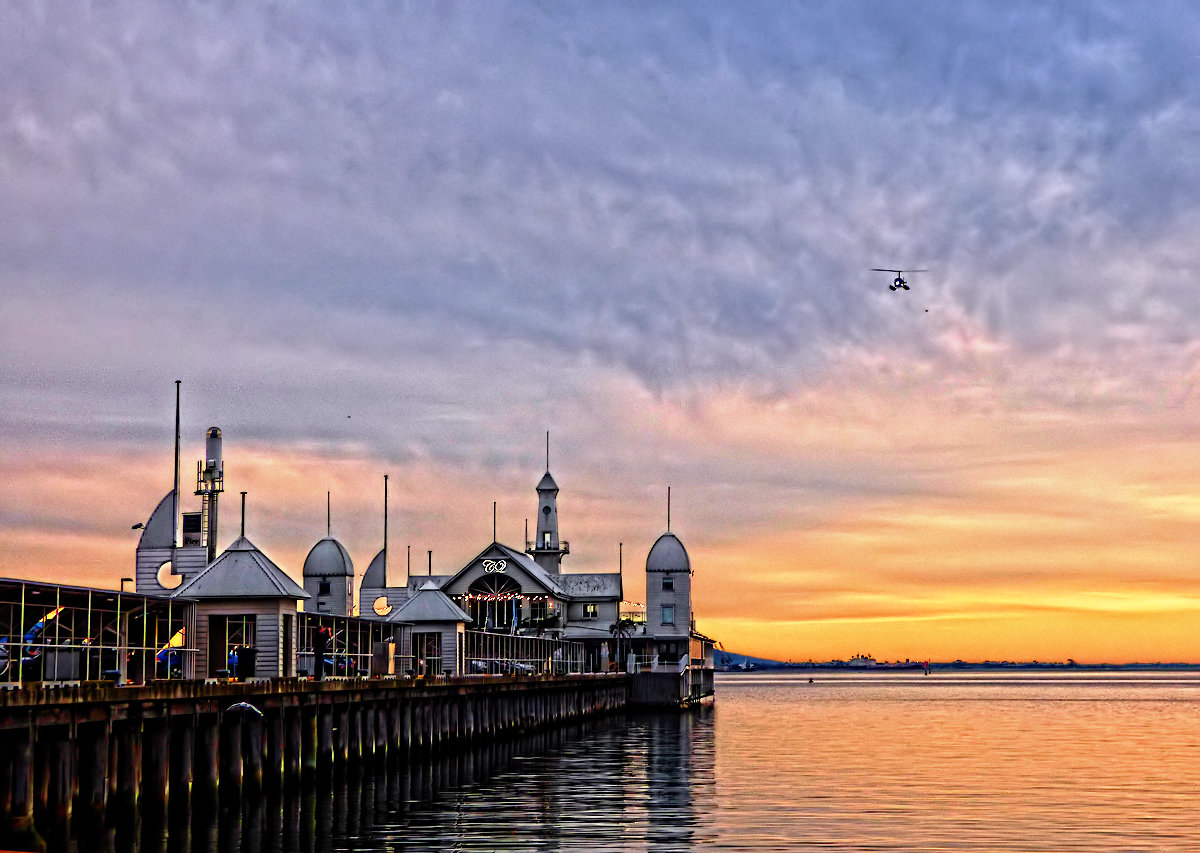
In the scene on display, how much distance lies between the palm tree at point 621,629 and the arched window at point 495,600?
29.4 ft

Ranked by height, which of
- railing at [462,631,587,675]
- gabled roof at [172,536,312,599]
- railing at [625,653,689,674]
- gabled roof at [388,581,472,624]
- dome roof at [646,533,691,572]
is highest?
dome roof at [646,533,691,572]

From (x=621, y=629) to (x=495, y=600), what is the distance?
12.8m

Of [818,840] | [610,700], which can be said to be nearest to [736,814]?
[818,840]

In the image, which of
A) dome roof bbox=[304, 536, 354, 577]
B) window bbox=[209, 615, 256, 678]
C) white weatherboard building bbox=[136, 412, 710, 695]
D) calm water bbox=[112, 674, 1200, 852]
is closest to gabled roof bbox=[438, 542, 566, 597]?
white weatherboard building bbox=[136, 412, 710, 695]

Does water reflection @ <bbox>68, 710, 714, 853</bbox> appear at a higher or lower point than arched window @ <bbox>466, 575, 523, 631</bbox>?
lower

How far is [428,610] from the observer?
76625 mm

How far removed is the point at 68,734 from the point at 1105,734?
71.3 m

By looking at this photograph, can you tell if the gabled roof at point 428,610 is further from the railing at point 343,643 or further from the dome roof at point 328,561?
the dome roof at point 328,561

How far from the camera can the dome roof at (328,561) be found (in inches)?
5103

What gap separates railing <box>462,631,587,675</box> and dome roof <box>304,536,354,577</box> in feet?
69.6

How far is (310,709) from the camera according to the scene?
152 feet

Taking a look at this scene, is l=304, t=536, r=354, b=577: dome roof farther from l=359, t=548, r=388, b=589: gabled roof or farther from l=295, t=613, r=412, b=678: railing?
l=295, t=613, r=412, b=678: railing

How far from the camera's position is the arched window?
124 meters

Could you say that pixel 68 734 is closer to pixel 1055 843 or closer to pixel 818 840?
pixel 818 840
